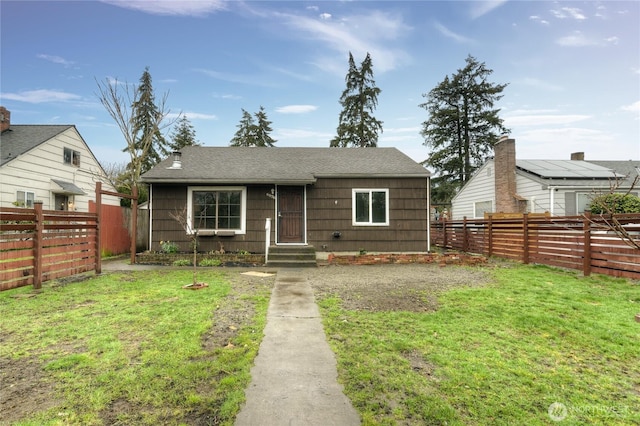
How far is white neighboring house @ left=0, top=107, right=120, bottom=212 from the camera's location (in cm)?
1148

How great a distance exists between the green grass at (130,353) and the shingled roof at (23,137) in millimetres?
9905

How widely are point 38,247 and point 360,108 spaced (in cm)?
2379

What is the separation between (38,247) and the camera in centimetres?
580

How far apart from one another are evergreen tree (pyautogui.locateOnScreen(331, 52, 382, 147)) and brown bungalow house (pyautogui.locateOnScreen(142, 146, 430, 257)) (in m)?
15.3

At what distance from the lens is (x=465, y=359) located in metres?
2.84

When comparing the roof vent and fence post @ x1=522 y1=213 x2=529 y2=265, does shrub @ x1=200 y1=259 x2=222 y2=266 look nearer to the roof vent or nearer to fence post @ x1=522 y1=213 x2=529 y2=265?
the roof vent

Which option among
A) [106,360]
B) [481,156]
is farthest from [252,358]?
[481,156]

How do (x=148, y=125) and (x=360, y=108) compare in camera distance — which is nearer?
(x=148, y=125)

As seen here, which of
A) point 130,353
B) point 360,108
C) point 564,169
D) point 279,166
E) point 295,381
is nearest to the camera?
point 295,381

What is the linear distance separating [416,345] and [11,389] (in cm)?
359

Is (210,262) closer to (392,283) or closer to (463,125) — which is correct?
(392,283)

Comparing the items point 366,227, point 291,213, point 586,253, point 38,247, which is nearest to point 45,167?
point 38,247

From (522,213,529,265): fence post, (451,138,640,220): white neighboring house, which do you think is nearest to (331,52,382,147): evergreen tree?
(451,138,640,220): white neighboring house

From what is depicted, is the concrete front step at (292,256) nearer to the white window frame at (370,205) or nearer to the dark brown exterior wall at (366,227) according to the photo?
the dark brown exterior wall at (366,227)
